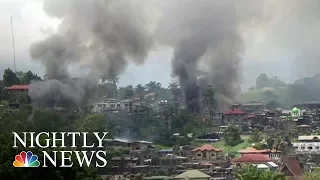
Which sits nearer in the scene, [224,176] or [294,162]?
[224,176]

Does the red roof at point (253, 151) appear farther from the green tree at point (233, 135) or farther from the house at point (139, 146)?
the house at point (139, 146)

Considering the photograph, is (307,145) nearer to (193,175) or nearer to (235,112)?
(235,112)

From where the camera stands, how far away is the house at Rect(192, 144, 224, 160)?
11.4 m

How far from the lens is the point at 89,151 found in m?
9.26

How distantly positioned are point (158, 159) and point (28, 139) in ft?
9.59

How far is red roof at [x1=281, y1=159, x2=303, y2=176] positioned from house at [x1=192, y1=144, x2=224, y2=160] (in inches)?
45.2

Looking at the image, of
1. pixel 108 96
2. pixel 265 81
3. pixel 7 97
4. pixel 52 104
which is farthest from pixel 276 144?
pixel 7 97

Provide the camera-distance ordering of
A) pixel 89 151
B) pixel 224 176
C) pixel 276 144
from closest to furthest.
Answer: pixel 89 151 → pixel 224 176 → pixel 276 144

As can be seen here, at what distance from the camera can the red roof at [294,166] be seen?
35.4 ft

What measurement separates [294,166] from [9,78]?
616 cm

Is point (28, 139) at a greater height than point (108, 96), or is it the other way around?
point (108, 96)

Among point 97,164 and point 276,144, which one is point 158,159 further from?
point 276,144

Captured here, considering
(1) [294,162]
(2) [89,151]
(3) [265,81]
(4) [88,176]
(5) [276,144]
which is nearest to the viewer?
(4) [88,176]

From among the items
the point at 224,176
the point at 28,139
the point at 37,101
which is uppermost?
the point at 37,101
